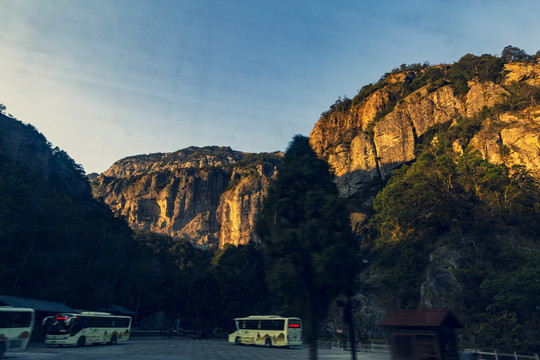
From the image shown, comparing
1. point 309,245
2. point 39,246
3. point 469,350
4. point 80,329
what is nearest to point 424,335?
point 309,245

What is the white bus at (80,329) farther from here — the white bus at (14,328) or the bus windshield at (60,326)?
the white bus at (14,328)

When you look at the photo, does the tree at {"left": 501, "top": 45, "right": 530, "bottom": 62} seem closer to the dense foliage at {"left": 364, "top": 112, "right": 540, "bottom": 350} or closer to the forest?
the forest

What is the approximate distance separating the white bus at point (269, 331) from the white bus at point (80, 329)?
12.9 m

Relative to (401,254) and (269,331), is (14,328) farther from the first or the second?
(401,254)

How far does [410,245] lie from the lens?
47375mm

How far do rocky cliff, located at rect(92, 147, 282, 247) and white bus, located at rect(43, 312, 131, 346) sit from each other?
74.0m

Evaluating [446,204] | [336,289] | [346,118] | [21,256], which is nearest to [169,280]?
[21,256]

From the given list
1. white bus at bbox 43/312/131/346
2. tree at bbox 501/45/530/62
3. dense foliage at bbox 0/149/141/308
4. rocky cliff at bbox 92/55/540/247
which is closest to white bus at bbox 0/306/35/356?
white bus at bbox 43/312/131/346

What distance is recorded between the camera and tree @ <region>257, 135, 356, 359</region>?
12133mm

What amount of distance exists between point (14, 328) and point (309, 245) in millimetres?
17973

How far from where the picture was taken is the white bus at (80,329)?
2486cm

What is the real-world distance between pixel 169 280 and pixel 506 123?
70.0 meters

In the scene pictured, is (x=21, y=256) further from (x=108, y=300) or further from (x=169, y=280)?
(x=169, y=280)

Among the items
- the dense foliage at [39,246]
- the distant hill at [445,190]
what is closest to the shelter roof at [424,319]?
the distant hill at [445,190]
